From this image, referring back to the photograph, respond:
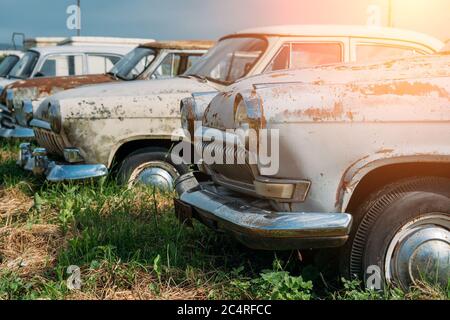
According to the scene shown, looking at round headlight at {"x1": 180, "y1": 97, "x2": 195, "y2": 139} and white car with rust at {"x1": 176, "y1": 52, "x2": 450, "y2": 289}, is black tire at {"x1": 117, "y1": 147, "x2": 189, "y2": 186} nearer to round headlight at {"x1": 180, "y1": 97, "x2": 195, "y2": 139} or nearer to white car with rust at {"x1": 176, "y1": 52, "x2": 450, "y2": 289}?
round headlight at {"x1": 180, "y1": 97, "x2": 195, "y2": 139}

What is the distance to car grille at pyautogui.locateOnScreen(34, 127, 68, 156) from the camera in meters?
5.53

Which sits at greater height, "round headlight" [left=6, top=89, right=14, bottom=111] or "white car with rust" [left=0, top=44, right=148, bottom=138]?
"white car with rust" [left=0, top=44, right=148, bottom=138]

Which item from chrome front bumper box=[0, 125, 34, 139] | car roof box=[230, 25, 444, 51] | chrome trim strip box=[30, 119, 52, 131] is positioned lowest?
chrome front bumper box=[0, 125, 34, 139]

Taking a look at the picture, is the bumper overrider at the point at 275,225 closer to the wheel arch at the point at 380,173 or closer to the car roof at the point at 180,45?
the wheel arch at the point at 380,173

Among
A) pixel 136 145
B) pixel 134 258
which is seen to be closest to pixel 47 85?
pixel 136 145

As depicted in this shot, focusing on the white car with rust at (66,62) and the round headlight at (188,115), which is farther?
the white car with rust at (66,62)

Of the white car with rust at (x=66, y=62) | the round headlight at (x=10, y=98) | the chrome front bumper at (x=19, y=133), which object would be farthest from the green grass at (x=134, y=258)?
the white car with rust at (x=66, y=62)

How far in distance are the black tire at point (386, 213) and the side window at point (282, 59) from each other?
Result: 7.74ft

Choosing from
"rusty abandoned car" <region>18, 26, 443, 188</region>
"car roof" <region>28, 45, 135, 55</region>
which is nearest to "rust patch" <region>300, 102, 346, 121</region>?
"rusty abandoned car" <region>18, 26, 443, 188</region>

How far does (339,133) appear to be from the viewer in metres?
3.04

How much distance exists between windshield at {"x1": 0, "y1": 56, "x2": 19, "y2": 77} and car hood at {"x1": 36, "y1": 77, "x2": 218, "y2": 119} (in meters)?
6.23

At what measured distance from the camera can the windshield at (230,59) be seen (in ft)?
17.7
